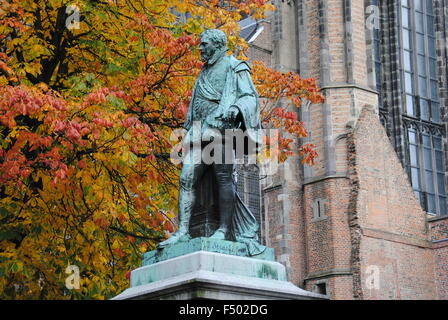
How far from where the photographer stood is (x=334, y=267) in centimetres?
2803

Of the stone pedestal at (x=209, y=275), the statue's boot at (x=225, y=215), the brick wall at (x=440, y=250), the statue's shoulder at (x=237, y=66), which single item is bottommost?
the stone pedestal at (x=209, y=275)

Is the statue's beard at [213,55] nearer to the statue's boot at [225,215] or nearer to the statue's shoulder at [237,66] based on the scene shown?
the statue's shoulder at [237,66]

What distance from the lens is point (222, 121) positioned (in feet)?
26.3

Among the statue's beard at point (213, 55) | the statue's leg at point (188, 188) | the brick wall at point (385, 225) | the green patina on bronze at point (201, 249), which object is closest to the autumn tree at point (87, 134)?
the statue's beard at point (213, 55)

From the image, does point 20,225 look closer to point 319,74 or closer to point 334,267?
point 334,267

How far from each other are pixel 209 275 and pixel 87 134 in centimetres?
496

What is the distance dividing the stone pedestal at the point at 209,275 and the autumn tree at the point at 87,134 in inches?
131

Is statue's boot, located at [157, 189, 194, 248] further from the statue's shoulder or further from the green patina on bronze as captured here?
the statue's shoulder

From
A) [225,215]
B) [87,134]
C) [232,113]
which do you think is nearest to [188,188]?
[225,215]

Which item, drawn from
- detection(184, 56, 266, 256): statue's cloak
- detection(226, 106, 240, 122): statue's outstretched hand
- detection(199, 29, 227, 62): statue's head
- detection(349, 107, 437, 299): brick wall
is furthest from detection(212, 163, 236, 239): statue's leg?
detection(349, 107, 437, 299): brick wall

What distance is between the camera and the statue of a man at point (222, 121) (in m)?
8.01

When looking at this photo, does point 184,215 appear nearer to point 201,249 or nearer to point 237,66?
point 201,249

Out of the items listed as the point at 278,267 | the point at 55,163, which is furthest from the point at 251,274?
the point at 55,163

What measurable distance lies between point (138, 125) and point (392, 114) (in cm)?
2487
